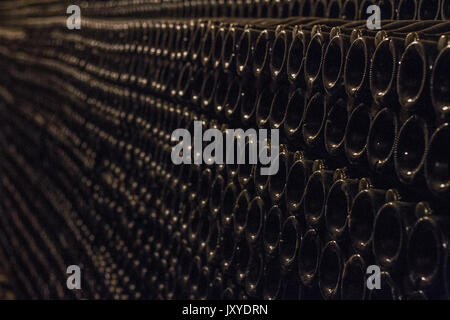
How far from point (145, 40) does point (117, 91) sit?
568mm

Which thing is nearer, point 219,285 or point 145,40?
point 219,285

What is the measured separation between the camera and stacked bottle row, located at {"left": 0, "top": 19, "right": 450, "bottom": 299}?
63.2 inches

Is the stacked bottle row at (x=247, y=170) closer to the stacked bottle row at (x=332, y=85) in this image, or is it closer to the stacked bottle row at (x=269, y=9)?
the stacked bottle row at (x=332, y=85)

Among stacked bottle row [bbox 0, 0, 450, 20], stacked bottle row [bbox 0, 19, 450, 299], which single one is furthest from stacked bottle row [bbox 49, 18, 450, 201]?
stacked bottle row [bbox 0, 0, 450, 20]

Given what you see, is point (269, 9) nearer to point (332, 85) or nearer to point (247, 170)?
point (247, 170)

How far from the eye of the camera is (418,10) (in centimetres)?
194

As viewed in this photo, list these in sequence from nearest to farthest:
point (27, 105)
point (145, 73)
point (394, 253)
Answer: point (394, 253), point (145, 73), point (27, 105)

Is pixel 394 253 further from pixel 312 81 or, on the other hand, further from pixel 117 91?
pixel 117 91

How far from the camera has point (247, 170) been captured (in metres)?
2.54

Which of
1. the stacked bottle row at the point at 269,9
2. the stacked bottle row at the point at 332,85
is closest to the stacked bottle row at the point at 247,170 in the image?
the stacked bottle row at the point at 332,85

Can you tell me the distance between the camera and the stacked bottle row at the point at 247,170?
1.60 metres
